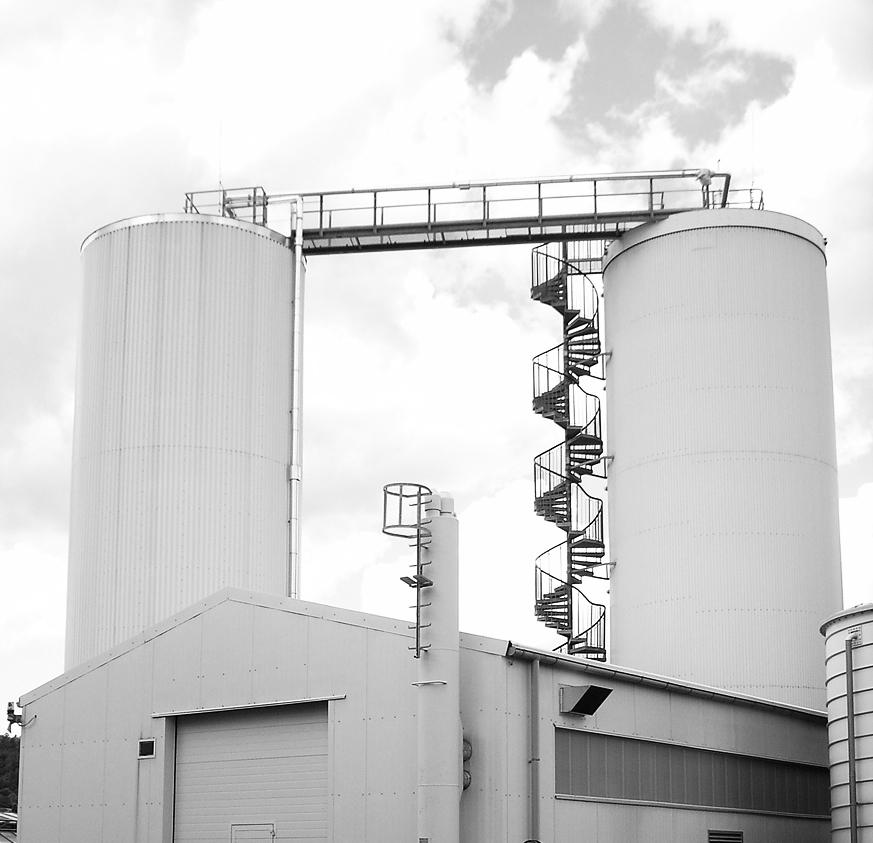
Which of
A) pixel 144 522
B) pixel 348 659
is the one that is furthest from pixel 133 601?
pixel 348 659

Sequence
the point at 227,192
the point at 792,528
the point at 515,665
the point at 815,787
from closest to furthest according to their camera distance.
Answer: the point at 515,665
the point at 815,787
the point at 792,528
the point at 227,192

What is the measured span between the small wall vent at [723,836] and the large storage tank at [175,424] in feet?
44.6

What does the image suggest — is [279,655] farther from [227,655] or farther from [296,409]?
[296,409]

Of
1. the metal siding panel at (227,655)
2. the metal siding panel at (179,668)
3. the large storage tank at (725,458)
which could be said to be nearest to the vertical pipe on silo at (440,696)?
the metal siding panel at (227,655)

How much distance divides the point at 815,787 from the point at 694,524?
704cm

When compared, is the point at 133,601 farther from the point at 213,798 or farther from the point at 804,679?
the point at 804,679

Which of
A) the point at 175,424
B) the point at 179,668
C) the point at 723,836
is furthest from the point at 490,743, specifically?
the point at 175,424

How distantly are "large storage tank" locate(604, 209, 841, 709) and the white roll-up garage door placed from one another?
13314 mm

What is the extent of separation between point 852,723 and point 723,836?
4073 millimetres

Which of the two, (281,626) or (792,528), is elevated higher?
(792,528)

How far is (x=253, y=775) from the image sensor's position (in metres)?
25.3

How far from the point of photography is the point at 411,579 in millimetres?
22547

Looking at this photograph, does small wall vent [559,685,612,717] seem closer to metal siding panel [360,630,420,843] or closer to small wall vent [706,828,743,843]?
metal siding panel [360,630,420,843]

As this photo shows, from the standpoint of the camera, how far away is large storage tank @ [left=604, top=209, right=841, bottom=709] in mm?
35031
